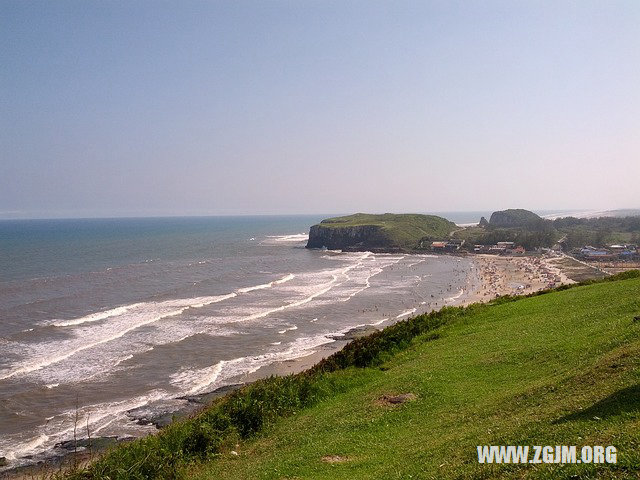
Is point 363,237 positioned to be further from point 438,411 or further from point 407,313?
point 438,411

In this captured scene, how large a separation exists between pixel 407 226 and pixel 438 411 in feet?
504

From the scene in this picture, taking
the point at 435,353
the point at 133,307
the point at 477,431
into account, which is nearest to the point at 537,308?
the point at 435,353

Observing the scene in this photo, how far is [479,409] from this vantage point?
13625mm

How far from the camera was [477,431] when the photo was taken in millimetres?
11445

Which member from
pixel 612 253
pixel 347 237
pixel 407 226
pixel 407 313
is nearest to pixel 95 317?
pixel 407 313

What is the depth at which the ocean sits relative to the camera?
28017mm

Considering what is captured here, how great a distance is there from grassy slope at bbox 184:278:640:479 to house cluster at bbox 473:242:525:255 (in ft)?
350

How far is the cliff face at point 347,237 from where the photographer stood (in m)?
144

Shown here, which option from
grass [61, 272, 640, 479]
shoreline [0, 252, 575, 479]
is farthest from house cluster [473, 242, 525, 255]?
grass [61, 272, 640, 479]

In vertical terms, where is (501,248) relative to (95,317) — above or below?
above

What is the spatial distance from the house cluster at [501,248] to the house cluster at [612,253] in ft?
50.3

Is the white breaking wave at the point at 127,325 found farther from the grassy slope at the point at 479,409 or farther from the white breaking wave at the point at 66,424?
the grassy slope at the point at 479,409

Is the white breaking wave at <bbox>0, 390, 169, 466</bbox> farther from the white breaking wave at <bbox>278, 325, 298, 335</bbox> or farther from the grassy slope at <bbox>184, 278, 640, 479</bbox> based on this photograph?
the white breaking wave at <bbox>278, 325, 298, 335</bbox>

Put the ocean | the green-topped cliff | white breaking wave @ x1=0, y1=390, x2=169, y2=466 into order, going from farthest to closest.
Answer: the green-topped cliff → the ocean → white breaking wave @ x1=0, y1=390, x2=169, y2=466
